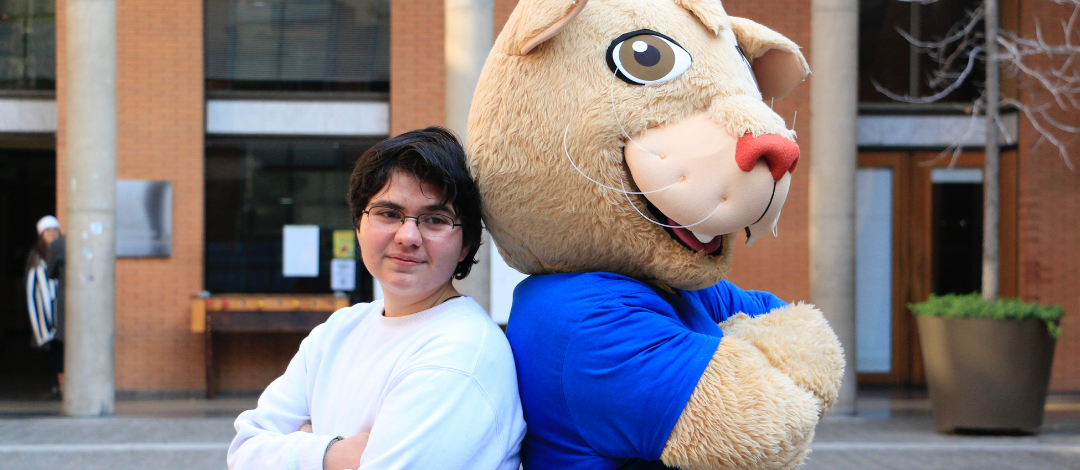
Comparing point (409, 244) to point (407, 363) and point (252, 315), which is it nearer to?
point (407, 363)

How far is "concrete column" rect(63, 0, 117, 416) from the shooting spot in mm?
7988

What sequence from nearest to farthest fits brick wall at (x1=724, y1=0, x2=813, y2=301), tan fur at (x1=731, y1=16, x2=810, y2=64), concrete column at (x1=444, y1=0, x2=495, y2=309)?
tan fur at (x1=731, y1=16, x2=810, y2=64), concrete column at (x1=444, y1=0, x2=495, y2=309), brick wall at (x1=724, y1=0, x2=813, y2=301)

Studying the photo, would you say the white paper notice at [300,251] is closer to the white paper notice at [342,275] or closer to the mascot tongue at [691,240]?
the white paper notice at [342,275]

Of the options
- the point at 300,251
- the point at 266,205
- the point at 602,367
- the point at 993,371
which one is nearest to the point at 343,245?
the point at 300,251

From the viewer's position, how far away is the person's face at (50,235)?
8742 mm

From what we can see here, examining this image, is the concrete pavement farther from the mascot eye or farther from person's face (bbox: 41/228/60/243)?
the mascot eye

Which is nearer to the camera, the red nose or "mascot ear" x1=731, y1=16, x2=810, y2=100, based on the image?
the red nose

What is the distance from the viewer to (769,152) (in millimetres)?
1655

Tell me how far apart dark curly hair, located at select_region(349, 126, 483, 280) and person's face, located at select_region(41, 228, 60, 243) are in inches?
319

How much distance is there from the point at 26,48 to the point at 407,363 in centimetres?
941

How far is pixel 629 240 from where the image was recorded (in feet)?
5.92

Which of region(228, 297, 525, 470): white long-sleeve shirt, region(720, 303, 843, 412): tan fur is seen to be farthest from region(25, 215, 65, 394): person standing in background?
region(720, 303, 843, 412): tan fur

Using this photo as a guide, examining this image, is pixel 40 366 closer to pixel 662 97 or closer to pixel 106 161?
pixel 106 161

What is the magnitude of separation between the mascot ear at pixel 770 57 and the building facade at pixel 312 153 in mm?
6986
